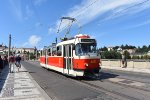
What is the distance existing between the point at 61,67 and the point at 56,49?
3.01 m

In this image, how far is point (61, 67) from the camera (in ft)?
91.8

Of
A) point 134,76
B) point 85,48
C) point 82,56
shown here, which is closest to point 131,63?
point 134,76

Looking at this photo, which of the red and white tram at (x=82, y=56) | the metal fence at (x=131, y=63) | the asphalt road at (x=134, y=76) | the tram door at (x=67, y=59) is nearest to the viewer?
the asphalt road at (x=134, y=76)

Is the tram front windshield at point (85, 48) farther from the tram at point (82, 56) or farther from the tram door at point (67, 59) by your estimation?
the tram door at point (67, 59)

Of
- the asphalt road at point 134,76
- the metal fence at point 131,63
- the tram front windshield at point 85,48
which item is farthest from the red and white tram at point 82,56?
the metal fence at point 131,63

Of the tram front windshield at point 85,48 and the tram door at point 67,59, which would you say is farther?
the tram door at point 67,59

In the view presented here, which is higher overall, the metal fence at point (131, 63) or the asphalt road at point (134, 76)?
the metal fence at point (131, 63)

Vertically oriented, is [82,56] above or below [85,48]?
below

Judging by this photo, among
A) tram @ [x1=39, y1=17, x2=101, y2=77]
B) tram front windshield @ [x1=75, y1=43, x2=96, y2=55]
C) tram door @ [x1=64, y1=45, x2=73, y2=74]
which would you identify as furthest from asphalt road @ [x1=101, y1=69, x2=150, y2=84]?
tram door @ [x1=64, y1=45, x2=73, y2=74]

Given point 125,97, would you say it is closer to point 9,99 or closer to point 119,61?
point 9,99

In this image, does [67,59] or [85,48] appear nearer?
[85,48]

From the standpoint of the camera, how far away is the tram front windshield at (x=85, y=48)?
23562 mm

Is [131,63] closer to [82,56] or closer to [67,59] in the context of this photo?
[67,59]

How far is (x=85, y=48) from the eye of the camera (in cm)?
2370
